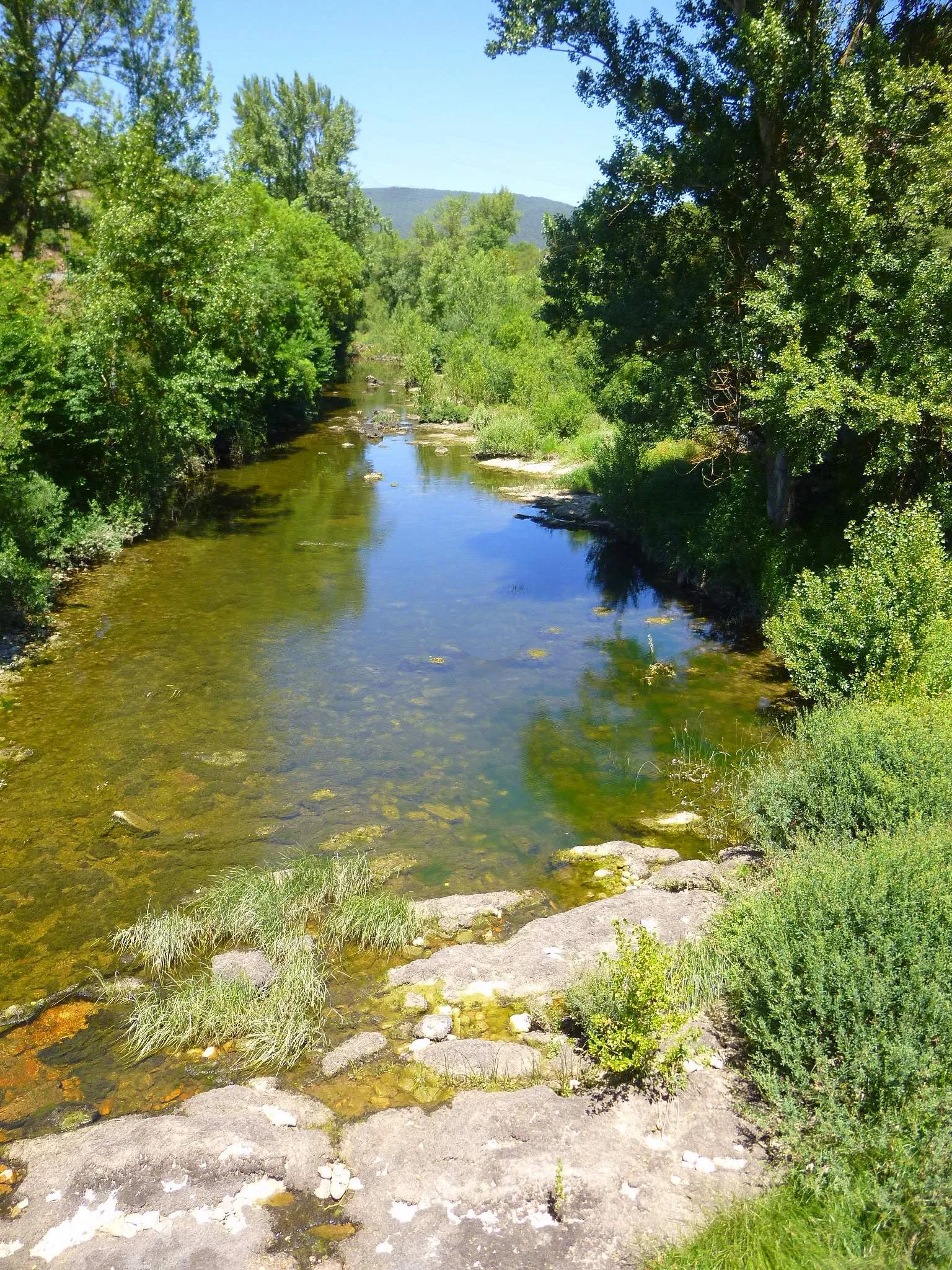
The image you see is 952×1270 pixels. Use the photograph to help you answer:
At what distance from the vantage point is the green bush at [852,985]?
4.75 m

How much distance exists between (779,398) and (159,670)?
36.2 feet

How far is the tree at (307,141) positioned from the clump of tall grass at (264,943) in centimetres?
5263

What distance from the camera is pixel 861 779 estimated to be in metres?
7.95

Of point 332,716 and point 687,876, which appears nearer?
point 687,876

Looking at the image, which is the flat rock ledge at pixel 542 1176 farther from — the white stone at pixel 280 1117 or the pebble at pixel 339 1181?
the white stone at pixel 280 1117

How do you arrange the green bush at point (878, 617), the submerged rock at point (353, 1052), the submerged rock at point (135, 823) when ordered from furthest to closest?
the green bush at point (878, 617)
the submerged rock at point (135, 823)
the submerged rock at point (353, 1052)

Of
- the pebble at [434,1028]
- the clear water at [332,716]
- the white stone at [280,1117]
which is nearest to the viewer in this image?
the white stone at [280,1117]

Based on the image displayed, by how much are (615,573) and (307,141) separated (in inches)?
1880

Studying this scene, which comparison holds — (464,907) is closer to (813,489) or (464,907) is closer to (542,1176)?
(542,1176)

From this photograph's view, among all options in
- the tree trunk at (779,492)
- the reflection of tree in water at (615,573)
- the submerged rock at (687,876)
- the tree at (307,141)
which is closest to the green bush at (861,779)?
the submerged rock at (687,876)

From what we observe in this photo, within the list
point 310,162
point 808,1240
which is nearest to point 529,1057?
point 808,1240

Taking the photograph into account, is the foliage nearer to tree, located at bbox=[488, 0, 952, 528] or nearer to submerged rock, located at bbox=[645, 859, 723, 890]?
tree, located at bbox=[488, 0, 952, 528]

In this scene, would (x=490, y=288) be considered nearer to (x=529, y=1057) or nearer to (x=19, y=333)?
(x=19, y=333)

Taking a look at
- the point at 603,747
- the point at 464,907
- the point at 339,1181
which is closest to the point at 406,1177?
the point at 339,1181
